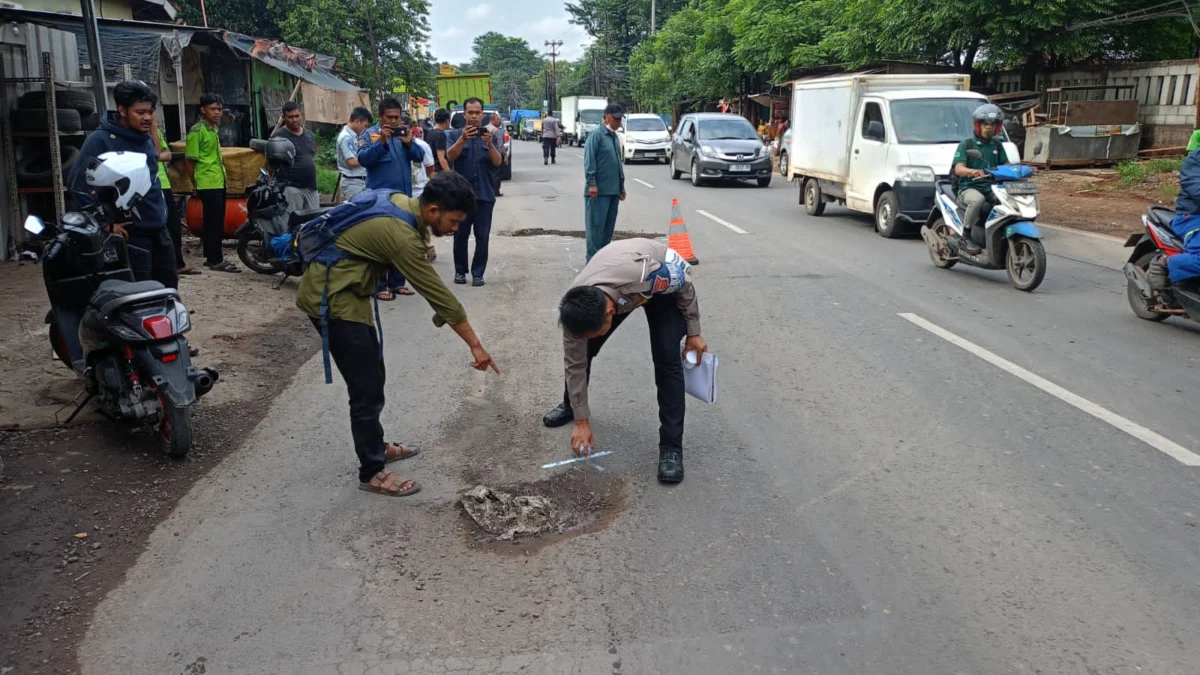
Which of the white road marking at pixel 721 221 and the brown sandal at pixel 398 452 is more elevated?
the white road marking at pixel 721 221

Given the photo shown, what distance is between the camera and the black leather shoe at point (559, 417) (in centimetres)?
524

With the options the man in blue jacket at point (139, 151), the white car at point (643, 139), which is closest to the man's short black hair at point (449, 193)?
the man in blue jacket at point (139, 151)

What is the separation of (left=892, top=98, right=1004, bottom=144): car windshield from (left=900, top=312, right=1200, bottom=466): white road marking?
5830 mm

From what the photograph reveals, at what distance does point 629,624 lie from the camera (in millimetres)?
3211

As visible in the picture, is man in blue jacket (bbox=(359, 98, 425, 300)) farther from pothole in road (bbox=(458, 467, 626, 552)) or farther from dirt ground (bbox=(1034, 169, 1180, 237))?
dirt ground (bbox=(1034, 169, 1180, 237))

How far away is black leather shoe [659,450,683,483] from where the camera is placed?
14.4 ft

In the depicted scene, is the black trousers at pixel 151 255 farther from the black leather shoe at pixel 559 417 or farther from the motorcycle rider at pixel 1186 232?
the motorcycle rider at pixel 1186 232

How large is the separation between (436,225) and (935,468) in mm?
2667

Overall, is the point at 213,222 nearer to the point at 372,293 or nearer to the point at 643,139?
the point at 372,293

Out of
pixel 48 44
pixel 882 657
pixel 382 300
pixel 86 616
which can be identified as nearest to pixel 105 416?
pixel 86 616

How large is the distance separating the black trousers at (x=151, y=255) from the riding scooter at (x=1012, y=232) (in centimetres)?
730

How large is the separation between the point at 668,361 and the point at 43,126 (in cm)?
805

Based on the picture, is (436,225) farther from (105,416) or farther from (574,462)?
(105,416)

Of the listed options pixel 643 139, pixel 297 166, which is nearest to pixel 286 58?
pixel 297 166
